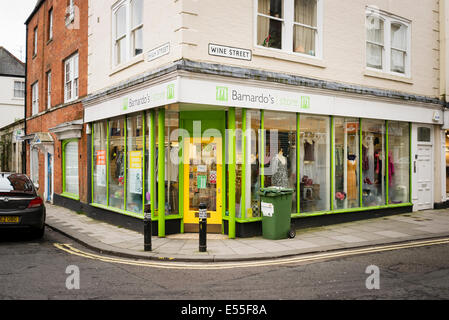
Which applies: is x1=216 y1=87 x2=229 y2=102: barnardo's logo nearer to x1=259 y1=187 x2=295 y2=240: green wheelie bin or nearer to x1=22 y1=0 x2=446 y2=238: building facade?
x1=22 y1=0 x2=446 y2=238: building facade

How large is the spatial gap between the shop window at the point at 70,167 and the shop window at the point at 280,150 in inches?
331

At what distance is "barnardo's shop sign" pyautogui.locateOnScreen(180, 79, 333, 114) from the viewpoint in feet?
27.2

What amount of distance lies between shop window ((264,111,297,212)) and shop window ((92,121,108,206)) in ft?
18.1

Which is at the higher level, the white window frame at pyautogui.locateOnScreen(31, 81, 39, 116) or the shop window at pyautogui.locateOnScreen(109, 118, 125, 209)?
the white window frame at pyautogui.locateOnScreen(31, 81, 39, 116)

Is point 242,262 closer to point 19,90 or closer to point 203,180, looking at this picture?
point 203,180

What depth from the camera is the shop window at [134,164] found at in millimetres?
10180

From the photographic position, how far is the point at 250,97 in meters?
8.98

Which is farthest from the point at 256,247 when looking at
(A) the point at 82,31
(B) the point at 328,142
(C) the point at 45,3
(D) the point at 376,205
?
(C) the point at 45,3

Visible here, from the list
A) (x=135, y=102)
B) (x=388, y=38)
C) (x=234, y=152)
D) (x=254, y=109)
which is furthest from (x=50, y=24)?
(x=388, y=38)

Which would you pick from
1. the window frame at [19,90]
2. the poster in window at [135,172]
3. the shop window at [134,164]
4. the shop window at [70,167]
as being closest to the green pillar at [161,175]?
the shop window at [134,164]

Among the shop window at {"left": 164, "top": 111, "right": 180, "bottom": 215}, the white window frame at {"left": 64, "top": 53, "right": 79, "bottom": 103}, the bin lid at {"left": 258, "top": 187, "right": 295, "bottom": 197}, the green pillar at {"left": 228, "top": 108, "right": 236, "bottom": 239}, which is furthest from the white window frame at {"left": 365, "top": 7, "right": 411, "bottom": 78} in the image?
the white window frame at {"left": 64, "top": 53, "right": 79, "bottom": 103}

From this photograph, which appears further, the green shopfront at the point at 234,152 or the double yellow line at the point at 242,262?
the green shopfront at the point at 234,152

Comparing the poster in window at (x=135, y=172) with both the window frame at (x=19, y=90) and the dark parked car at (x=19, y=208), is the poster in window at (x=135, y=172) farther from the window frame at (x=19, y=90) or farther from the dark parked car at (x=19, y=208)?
the window frame at (x=19, y=90)
